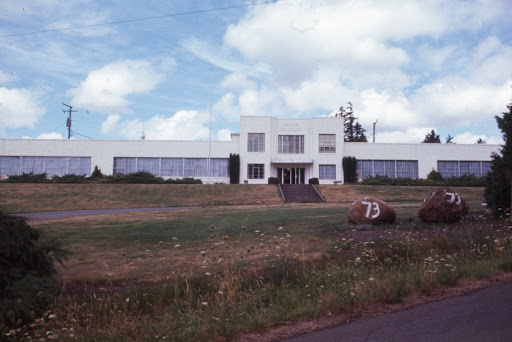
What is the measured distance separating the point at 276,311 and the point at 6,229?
371 cm

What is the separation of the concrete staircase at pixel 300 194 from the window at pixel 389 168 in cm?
1044

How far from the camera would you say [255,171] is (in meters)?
47.0

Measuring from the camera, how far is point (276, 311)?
527 centimetres

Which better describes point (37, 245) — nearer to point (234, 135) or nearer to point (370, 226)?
point (370, 226)

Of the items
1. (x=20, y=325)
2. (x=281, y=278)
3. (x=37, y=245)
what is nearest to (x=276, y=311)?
(x=281, y=278)

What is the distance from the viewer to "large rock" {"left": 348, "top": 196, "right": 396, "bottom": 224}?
13.5 m

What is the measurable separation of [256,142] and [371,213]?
34204 mm

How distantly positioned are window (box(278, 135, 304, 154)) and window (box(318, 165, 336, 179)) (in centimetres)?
303

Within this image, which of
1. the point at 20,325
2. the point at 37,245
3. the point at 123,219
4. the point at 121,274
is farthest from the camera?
the point at 123,219

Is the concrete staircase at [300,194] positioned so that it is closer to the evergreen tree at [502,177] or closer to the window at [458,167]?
the window at [458,167]

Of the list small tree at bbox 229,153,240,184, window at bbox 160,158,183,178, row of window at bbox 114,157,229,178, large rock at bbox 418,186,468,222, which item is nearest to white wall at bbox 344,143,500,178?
small tree at bbox 229,153,240,184

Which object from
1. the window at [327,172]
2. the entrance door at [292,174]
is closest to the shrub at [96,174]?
the entrance door at [292,174]

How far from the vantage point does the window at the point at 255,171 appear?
154 ft

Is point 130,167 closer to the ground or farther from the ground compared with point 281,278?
farther from the ground
